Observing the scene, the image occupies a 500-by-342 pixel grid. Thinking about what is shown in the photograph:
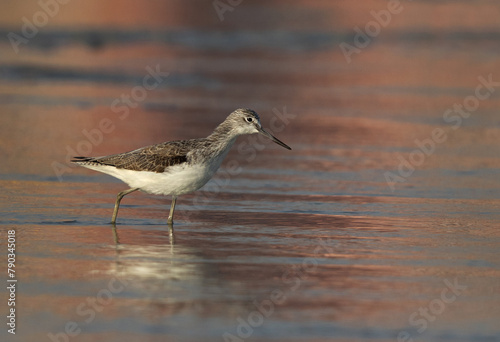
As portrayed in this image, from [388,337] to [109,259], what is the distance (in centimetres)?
327

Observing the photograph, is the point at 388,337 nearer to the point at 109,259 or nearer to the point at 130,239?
the point at 109,259

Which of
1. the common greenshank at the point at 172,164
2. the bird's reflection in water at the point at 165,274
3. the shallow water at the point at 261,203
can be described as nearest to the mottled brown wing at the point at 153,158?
the common greenshank at the point at 172,164

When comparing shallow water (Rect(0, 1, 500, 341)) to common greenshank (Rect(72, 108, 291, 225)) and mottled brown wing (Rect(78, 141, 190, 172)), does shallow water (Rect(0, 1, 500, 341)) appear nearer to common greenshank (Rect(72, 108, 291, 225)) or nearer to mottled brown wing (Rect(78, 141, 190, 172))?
common greenshank (Rect(72, 108, 291, 225))

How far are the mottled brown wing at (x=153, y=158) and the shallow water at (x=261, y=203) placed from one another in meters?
0.65

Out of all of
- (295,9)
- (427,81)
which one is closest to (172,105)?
(427,81)

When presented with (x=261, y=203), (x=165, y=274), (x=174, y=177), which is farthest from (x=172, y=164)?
(x=165, y=274)

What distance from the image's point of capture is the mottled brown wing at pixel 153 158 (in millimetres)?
12062

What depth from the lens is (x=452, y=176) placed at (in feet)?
51.0

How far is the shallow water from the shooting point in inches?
339

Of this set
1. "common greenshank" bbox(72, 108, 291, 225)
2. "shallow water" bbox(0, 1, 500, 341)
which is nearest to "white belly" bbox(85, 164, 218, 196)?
"common greenshank" bbox(72, 108, 291, 225)

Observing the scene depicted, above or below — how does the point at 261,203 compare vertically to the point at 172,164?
below

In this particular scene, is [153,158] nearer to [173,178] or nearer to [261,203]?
[173,178]

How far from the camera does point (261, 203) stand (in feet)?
44.2

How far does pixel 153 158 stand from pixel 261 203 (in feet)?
6.17
